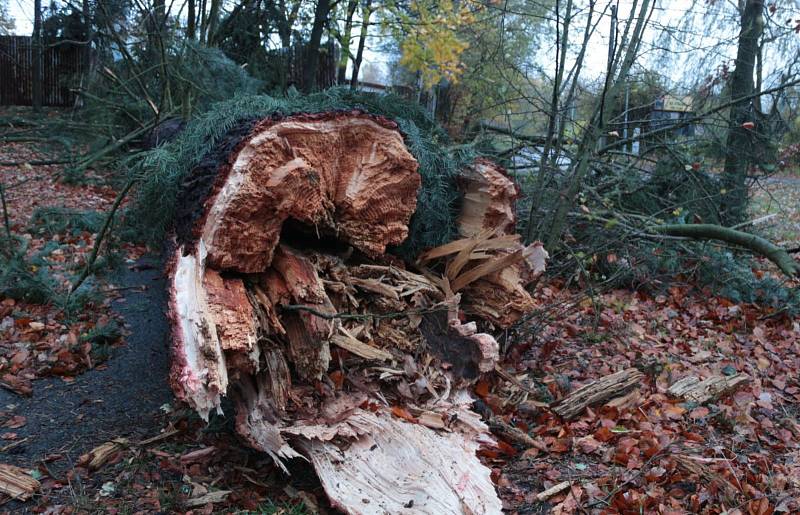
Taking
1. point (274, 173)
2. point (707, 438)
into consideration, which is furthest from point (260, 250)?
point (707, 438)

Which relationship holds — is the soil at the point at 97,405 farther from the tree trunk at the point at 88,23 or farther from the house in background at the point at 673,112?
the house in background at the point at 673,112

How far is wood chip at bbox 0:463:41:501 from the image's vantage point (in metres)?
2.93

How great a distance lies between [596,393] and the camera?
12.3ft

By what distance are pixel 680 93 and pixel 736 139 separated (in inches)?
69.4

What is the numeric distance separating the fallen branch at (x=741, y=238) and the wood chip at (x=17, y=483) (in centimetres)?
454

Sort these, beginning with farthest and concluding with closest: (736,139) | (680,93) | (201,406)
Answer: (736,139)
(680,93)
(201,406)

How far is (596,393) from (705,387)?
2.61 feet

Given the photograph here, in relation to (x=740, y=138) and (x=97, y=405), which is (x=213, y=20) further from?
(x=740, y=138)

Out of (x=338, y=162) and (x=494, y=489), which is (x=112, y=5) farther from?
(x=494, y=489)

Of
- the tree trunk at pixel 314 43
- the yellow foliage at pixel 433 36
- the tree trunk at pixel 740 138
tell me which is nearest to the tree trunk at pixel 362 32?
the yellow foliage at pixel 433 36

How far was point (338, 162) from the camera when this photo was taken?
139 inches

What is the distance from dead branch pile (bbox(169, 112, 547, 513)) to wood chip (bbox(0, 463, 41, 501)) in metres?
1.04

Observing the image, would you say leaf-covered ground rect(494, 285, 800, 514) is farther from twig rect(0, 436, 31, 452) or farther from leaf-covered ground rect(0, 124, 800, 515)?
twig rect(0, 436, 31, 452)

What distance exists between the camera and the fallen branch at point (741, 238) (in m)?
3.96
